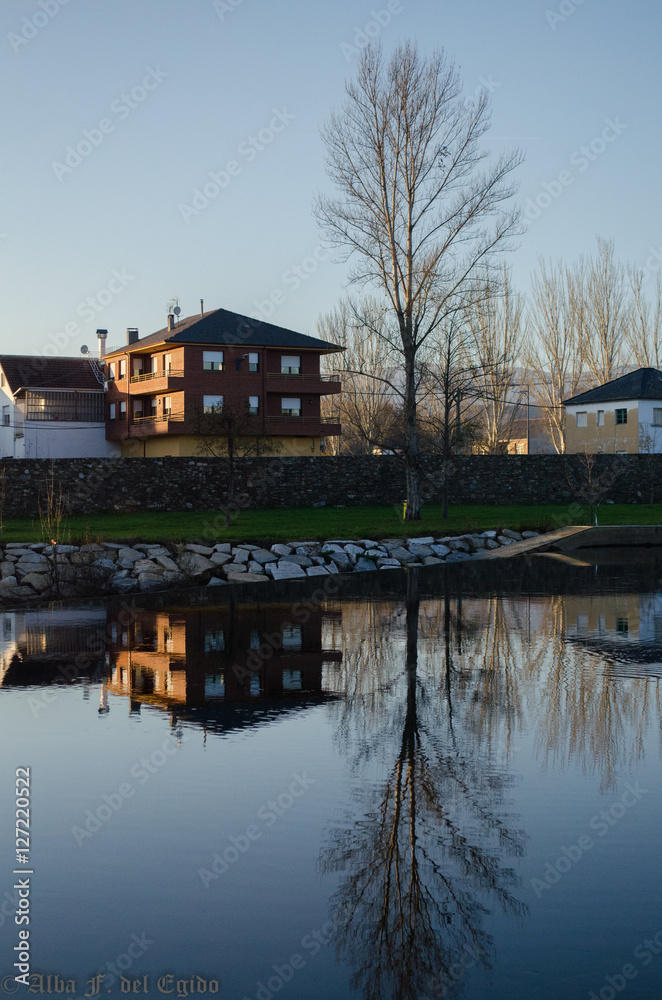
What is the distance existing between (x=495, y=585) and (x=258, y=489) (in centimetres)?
1651

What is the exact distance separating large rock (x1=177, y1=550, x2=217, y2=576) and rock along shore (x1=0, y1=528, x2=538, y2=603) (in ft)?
0.04

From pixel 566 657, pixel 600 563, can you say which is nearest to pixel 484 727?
pixel 566 657

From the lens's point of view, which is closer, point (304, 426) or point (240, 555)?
point (240, 555)

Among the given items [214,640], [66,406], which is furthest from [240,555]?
[66,406]

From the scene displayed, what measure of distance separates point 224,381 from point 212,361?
132 centimetres

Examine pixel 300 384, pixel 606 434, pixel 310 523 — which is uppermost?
pixel 300 384

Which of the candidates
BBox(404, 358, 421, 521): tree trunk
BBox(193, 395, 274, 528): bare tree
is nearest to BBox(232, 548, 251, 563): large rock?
BBox(193, 395, 274, 528): bare tree

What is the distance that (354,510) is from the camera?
32.7 meters

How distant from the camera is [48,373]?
6419 centimetres

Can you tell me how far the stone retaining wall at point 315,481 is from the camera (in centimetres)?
2955

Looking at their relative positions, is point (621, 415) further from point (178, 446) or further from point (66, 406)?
point (66, 406)

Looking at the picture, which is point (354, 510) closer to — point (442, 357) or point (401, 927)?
point (442, 357)

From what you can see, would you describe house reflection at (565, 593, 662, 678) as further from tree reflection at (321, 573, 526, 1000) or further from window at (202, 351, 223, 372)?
window at (202, 351, 223, 372)

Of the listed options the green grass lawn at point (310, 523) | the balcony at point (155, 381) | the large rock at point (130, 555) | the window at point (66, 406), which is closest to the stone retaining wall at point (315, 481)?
the green grass lawn at point (310, 523)
